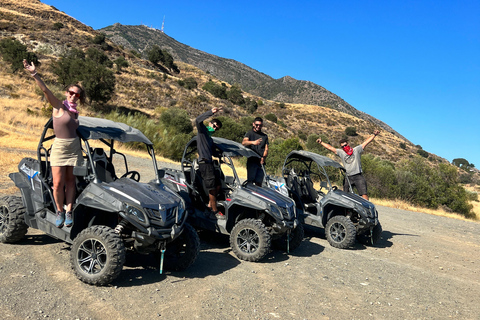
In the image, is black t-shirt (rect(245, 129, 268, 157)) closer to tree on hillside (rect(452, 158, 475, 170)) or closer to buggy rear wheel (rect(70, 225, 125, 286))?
buggy rear wheel (rect(70, 225, 125, 286))

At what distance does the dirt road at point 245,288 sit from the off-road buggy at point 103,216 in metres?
0.30

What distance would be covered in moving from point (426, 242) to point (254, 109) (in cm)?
5111

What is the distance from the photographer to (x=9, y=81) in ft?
99.5

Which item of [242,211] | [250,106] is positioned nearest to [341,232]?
[242,211]

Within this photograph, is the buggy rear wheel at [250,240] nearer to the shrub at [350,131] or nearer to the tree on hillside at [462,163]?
the shrub at [350,131]

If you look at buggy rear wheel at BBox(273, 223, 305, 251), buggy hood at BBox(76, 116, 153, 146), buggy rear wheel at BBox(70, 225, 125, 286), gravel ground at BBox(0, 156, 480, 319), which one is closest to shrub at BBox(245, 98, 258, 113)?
gravel ground at BBox(0, 156, 480, 319)

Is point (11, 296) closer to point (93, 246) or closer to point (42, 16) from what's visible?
point (93, 246)

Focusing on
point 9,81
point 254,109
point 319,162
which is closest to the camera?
point 319,162

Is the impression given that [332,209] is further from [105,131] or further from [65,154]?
[65,154]

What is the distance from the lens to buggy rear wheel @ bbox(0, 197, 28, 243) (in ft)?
16.9

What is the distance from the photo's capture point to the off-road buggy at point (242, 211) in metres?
5.92

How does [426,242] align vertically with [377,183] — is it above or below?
below

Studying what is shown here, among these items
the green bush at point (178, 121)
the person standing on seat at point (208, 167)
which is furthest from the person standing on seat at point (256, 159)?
the green bush at point (178, 121)

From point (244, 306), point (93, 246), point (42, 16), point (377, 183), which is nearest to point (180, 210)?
point (93, 246)
